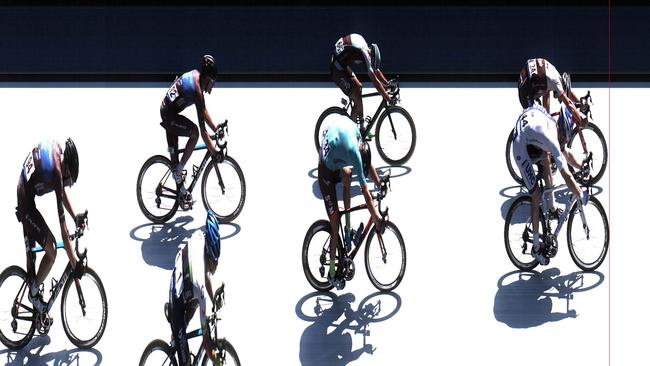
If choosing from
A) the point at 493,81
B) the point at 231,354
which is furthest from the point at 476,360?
the point at 493,81

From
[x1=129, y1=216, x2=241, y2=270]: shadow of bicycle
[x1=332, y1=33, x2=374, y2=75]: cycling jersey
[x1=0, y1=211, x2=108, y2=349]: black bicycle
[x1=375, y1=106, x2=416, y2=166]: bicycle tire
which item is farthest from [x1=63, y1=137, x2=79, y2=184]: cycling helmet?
[x1=375, y1=106, x2=416, y2=166]: bicycle tire

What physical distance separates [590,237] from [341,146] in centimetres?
316

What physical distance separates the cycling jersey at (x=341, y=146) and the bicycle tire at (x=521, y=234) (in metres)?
2.00

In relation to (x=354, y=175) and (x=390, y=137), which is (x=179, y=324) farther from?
(x=390, y=137)

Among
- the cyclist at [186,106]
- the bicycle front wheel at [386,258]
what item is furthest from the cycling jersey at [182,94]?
the bicycle front wheel at [386,258]

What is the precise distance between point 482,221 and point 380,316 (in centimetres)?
283

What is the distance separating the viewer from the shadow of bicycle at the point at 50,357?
14.0m

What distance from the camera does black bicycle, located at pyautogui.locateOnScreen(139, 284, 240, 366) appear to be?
458 inches

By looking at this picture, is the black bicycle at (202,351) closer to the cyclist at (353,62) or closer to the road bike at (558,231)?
the road bike at (558,231)

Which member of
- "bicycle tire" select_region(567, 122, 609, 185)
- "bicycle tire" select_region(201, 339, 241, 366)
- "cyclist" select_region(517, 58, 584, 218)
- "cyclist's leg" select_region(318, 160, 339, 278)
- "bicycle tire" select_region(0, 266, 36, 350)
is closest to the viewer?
"bicycle tire" select_region(201, 339, 241, 366)

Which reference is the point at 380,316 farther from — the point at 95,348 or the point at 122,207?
the point at 122,207

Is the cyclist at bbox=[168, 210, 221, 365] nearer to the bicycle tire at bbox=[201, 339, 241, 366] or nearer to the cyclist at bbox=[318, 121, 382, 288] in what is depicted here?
the bicycle tire at bbox=[201, 339, 241, 366]

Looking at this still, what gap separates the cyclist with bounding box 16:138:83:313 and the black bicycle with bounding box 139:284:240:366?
1.41m

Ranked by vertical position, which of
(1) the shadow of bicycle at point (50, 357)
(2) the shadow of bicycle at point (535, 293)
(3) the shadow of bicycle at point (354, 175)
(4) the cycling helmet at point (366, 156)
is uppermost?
(3) the shadow of bicycle at point (354, 175)
